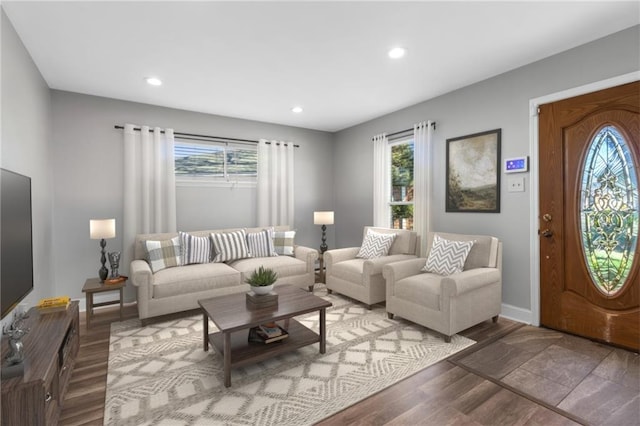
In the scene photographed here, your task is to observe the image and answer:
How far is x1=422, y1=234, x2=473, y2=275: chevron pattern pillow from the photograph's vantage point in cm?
310

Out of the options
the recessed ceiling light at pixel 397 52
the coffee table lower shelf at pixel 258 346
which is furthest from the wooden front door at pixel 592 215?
the coffee table lower shelf at pixel 258 346

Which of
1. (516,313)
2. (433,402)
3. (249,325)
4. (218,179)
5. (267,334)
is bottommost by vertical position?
(433,402)

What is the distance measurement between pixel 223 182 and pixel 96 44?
7.58 ft

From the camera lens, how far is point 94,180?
3746mm

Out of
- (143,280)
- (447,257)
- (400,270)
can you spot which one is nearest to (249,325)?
(143,280)

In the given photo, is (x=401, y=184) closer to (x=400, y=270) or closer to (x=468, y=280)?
(x=400, y=270)

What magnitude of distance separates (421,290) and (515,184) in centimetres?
148

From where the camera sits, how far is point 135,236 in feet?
12.5

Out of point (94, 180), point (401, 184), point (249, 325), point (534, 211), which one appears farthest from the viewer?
point (401, 184)

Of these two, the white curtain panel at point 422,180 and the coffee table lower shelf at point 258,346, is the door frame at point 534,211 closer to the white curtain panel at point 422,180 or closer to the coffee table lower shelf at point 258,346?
the white curtain panel at point 422,180

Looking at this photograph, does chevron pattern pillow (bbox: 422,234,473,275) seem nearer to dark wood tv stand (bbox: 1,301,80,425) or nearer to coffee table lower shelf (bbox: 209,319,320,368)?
coffee table lower shelf (bbox: 209,319,320,368)

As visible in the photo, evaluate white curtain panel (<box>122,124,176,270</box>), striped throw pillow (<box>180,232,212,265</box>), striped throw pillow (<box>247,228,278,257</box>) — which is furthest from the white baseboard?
white curtain panel (<box>122,124,176,270</box>)

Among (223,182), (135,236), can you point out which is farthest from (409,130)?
(135,236)

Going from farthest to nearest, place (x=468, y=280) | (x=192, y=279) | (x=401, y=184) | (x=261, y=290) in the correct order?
(x=401, y=184)
(x=192, y=279)
(x=468, y=280)
(x=261, y=290)
